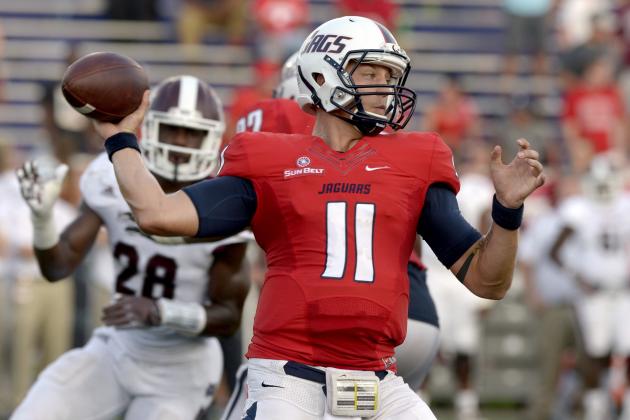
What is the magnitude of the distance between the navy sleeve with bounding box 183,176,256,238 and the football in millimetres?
327

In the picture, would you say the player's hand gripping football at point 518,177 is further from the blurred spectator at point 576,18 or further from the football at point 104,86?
the blurred spectator at point 576,18

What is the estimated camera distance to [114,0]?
14.0m

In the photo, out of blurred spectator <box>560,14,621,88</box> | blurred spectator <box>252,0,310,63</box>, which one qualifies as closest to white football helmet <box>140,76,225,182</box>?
blurred spectator <box>252,0,310,63</box>

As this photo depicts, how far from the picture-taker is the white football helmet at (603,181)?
11016 millimetres

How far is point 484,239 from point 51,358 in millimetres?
6113

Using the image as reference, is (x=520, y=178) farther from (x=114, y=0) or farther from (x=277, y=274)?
(x=114, y=0)

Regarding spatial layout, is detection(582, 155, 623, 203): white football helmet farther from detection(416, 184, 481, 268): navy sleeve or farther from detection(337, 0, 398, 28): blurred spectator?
detection(416, 184, 481, 268): navy sleeve

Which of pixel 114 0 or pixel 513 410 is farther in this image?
pixel 114 0

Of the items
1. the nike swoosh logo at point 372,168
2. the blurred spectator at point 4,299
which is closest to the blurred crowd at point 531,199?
the blurred spectator at point 4,299

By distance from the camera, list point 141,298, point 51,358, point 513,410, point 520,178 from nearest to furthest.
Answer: point 520,178
point 141,298
point 51,358
point 513,410

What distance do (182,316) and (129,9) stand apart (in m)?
9.59

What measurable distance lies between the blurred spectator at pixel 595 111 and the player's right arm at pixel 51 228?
26.8 ft

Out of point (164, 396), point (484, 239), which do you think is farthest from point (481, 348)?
point (484, 239)

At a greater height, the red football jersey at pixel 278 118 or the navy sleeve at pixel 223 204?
the red football jersey at pixel 278 118
